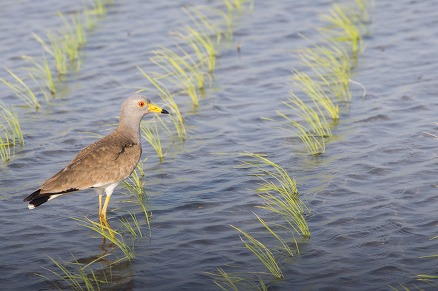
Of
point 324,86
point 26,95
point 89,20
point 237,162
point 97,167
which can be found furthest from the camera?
point 89,20

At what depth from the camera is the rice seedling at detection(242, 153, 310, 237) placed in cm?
867

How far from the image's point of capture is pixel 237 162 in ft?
35.4

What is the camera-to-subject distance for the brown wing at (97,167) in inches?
352

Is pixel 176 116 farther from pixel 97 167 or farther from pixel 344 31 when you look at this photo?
pixel 344 31

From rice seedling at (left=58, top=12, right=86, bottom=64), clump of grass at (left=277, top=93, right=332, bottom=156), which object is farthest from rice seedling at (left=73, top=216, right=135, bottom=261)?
rice seedling at (left=58, top=12, right=86, bottom=64)

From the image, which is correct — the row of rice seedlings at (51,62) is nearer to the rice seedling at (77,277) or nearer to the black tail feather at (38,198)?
the black tail feather at (38,198)

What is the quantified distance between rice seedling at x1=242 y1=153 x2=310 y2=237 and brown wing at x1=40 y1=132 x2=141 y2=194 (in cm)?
132

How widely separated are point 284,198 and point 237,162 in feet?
4.08

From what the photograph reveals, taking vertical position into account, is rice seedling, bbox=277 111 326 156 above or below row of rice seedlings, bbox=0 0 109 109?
below

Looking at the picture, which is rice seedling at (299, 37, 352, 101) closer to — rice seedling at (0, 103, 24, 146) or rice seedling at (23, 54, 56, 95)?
rice seedling at (23, 54, 56, 95)

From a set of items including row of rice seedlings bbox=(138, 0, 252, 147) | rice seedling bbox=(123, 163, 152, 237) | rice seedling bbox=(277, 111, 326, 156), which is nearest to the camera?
rice seedling bbox=(123, 163, 152, 237)

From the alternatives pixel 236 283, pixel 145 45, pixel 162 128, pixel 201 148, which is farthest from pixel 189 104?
pixel 236 283

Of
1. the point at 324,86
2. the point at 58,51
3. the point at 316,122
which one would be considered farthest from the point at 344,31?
the point at 58,51

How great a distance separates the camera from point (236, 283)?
308 inches
